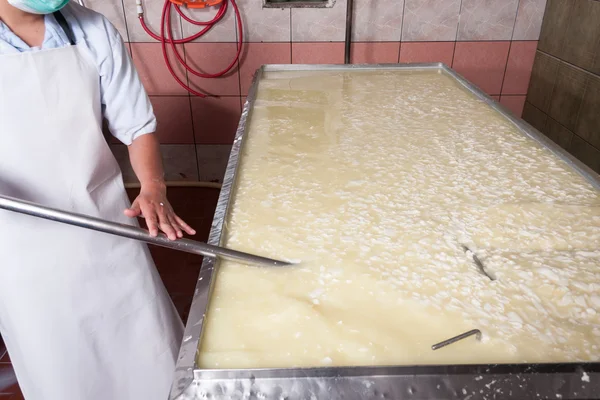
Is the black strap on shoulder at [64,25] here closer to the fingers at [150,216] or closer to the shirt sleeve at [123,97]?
the shirt sleeve at [123,97]

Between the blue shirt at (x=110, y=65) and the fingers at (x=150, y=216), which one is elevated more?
the blue shirt at (x=110, y=65)

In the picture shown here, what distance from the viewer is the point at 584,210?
3.95 feet

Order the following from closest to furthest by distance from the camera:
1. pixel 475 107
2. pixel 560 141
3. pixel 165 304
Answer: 1. pixel 165 304
2. pixel 475 107
3. pixel 560 141

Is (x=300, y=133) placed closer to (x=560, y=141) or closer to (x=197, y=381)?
(x=197, y=381)

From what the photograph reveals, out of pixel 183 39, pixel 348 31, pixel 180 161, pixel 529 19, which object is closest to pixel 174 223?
pixel 348 31

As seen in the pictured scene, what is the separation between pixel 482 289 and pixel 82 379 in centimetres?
123

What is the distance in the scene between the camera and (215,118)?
337 cm

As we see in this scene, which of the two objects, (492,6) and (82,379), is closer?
(82,379)

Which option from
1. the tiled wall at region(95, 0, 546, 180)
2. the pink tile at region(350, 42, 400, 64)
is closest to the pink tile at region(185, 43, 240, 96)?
the tiled wall at region(95, 0, 546, 180)

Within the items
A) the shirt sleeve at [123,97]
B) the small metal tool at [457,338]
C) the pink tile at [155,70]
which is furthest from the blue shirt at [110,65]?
the pink tile at [155,70]

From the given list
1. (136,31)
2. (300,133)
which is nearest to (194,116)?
(136,31)

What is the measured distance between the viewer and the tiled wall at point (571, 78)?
2.54m

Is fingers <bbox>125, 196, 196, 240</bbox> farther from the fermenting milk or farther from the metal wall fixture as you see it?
the metal wall fixture

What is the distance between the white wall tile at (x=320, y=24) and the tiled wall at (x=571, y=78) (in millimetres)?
1357
